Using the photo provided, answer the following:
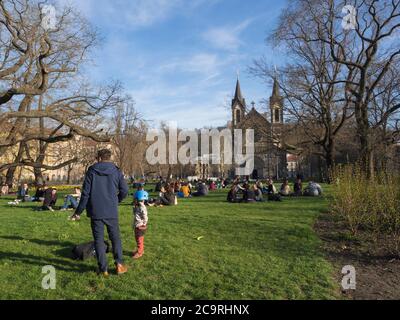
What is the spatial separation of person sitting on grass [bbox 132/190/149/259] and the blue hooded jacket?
47.5 inches

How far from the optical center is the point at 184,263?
723 cm

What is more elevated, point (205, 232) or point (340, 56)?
point (340, 56)

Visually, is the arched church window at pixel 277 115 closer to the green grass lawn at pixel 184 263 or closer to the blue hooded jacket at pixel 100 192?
the green grass lawn at pixel 184 263

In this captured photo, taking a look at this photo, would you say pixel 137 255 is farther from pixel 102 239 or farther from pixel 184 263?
pixel 102 239

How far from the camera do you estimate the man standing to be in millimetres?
6418

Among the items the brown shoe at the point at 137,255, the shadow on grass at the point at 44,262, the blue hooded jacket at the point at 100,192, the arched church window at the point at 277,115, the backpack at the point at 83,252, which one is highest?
the arched church window at the point at 277,115

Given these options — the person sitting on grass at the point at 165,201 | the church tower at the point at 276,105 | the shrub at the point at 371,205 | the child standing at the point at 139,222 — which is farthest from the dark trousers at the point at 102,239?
the church tower at the point at 276,105

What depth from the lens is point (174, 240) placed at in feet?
29.9

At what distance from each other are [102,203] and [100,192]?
0.19 meters

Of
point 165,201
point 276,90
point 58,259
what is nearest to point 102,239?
point 58,259

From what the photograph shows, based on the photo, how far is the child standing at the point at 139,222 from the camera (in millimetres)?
7652
